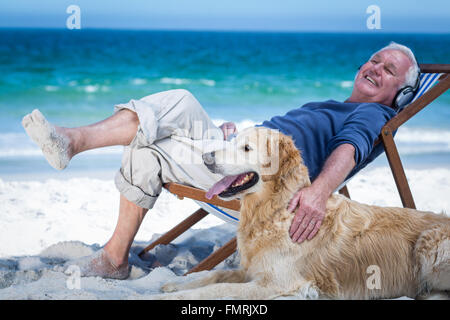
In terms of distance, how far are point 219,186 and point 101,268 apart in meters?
0.91

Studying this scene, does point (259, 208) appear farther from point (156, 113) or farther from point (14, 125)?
point (14, 125)

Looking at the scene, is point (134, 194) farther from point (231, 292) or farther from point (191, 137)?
point (231, 292)

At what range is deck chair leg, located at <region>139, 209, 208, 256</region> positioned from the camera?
304 centimetres

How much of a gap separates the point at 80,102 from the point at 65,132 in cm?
814

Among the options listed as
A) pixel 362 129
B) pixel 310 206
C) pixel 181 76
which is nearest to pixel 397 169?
pixel 362 129

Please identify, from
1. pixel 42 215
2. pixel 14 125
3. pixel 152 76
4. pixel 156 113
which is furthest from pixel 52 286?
pixel 152 76


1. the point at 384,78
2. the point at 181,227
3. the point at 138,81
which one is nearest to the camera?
the point at 384,78

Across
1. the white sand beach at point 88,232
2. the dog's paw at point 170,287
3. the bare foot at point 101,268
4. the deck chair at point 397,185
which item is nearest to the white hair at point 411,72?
the deck chair at point 397,185

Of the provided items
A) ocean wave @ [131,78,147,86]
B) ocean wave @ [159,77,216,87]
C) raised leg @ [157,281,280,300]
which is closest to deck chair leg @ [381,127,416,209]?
raised leg @ [157,281,280,300]

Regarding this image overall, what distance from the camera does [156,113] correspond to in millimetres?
2420

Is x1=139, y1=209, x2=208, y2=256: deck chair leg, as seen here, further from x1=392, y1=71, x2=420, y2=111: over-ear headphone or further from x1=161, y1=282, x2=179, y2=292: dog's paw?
x1=392, y1=71, x2=420, y2=111: over-ear headphone

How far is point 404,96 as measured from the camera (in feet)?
9.23

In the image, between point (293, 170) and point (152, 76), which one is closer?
point (293, 170)

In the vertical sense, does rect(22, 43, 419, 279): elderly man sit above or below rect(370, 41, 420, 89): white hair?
below
